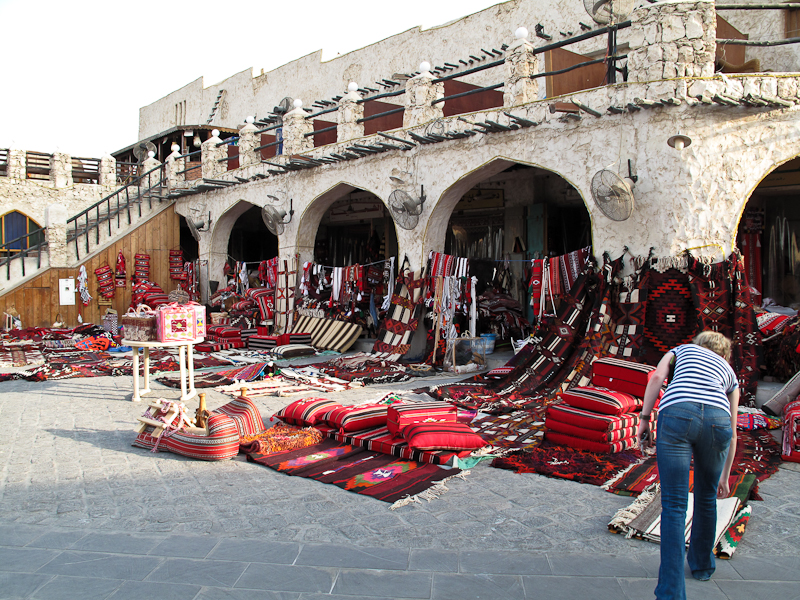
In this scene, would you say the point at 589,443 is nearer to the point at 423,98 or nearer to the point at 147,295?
the point at 423,98

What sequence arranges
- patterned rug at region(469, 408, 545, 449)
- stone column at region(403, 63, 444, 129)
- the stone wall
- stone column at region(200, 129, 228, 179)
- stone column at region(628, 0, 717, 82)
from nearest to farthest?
patterned rug at region(469, 408, 545, 449)
stone column at region(628, 0, 717, 82)
the stone wall
stone column at region(403, 63, 444, 129)
stone column at region(200, 129, 228, 179)

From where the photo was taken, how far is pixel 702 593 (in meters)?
3.06

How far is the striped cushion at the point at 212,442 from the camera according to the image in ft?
17.5

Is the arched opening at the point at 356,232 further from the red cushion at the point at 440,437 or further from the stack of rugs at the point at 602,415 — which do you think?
the red cushion at the point at 440,437

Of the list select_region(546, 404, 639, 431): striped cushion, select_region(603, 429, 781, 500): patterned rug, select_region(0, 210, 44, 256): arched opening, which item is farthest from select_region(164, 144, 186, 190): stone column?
select_region(603, 429, 781, 500): patterned rug

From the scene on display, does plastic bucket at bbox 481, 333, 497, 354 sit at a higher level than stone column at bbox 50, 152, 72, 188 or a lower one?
lower

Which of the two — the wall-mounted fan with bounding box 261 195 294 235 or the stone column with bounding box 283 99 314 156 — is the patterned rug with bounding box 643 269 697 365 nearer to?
the stone column with bounding box 283 99 314 156

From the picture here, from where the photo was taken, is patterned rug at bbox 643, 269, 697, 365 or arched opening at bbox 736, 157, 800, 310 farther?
arched opening at bbox 736, 157, 800, 310

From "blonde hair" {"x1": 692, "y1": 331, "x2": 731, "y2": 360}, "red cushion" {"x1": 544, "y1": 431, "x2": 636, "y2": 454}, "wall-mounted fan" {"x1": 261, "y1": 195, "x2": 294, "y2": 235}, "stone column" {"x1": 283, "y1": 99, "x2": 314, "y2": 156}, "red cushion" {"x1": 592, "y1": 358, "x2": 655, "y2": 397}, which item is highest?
"stone column" {"x1": 283, "y1": 99, "x2": 314, "y2": 156}

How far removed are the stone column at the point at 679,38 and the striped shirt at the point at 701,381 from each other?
19.6ft

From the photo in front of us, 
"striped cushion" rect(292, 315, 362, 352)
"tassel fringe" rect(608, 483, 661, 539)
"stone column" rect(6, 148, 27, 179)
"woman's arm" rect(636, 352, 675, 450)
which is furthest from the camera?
"stone column" rect(6, 148, 27, 179)

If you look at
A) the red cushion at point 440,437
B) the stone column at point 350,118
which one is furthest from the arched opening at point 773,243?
the red cushion at point 440,437

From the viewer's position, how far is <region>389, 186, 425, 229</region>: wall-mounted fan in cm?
1084

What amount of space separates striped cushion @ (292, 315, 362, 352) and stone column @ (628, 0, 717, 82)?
745 centimetres
